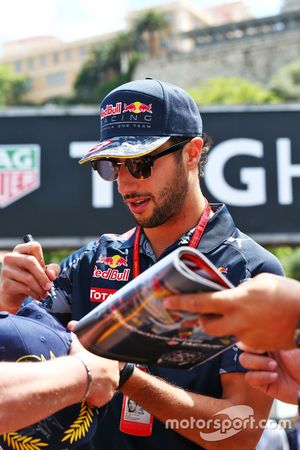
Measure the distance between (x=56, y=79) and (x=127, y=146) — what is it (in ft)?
358

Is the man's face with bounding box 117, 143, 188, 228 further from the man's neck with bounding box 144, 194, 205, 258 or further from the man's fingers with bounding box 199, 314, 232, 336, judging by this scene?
the man's fingers with bounding box 199, 314, 232, 336

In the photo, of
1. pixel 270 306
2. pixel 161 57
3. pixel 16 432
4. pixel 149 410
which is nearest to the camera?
Result: pixel 270 306

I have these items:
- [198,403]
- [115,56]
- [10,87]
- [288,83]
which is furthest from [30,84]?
[198,403]

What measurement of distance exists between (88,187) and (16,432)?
663cm

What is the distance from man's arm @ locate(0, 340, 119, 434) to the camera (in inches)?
86.3

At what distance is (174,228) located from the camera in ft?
10.4

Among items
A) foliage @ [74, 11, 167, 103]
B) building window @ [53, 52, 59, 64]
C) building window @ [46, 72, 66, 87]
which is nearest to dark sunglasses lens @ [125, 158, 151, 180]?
foliage @ [74, 11, 167, 103]

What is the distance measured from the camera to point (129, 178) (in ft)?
10.0

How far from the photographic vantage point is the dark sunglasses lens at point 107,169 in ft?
10.1

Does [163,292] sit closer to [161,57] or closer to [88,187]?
[88,187]

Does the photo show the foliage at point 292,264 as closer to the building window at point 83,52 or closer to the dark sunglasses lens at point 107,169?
the dark sunglasses lens at point 107,169

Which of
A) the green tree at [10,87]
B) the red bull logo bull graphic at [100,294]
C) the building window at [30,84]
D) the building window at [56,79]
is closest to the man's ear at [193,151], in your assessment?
the red bull logo bull graphic at [100,294]

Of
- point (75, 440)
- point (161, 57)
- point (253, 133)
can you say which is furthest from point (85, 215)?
point (161, 57)

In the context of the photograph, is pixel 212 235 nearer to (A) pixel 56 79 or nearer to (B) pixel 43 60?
(A) pixel 56 79
